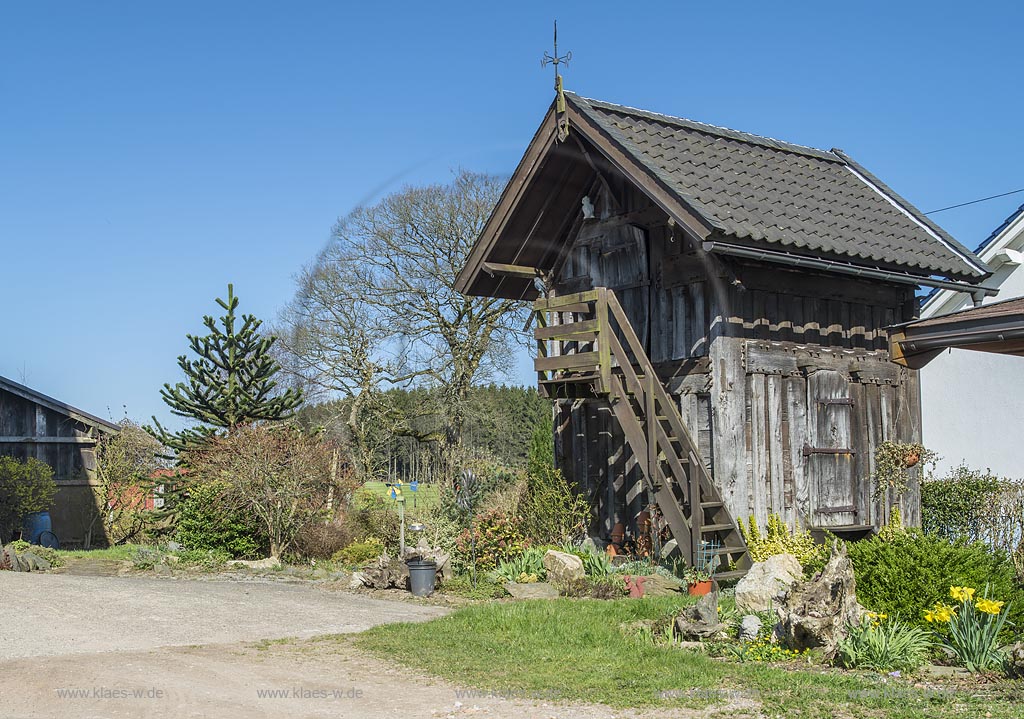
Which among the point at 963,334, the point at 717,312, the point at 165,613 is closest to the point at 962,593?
the point at 717,312

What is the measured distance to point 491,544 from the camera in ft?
52.6

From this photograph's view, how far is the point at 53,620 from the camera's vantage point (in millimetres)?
12109

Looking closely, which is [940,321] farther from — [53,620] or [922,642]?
[53,620]

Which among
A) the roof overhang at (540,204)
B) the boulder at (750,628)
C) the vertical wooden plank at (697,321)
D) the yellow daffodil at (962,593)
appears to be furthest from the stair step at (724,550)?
the yellow daffodil at (962,593)

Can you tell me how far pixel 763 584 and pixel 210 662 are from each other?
219 inches

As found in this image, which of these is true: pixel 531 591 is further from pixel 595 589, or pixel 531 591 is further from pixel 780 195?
pixel 780 195

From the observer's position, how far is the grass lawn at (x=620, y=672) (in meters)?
7.67

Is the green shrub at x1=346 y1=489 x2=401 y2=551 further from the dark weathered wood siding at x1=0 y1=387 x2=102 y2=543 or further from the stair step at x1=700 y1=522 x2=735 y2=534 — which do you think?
the dark weathered wood siding at x1=0 y1=387 x2=102 y2=543

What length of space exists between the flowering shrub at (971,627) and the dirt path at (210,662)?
8.26 feet

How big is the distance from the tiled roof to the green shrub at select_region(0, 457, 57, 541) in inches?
637

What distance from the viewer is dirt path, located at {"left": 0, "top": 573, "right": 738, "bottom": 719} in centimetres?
779

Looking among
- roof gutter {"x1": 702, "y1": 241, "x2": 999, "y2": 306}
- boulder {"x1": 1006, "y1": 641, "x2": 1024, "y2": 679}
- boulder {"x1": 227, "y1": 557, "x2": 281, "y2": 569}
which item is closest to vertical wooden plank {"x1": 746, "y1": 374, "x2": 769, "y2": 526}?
roof gutter {"x1": 702, "y1": 241, "x2": 999, "y2": 306}

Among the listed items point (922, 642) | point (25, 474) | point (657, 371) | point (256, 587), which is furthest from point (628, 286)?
point (25, 474)

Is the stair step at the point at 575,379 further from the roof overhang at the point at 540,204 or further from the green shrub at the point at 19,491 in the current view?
the green shrub at the point at 19,491
